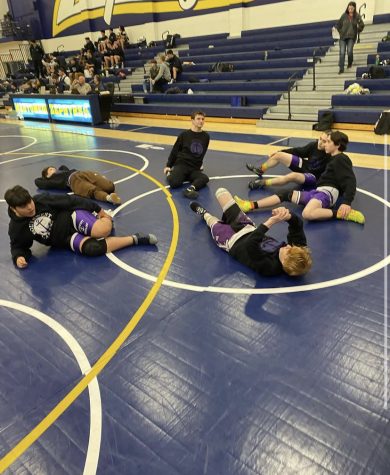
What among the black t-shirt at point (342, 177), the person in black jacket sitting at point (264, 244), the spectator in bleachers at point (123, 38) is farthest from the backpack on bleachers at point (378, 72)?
the spectator in bleachers at point (123, 38)

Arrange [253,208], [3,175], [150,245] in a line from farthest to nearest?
[3,175] → [253,208] → [150,245]

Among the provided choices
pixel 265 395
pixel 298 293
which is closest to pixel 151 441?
pixel 265 395

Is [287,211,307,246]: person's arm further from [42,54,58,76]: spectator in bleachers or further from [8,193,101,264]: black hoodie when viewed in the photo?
[42,54,58,76]: spectator in bleachers

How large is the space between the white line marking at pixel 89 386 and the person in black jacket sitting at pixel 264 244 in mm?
1798

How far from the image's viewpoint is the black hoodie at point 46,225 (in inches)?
167

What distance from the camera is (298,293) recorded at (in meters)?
3.53

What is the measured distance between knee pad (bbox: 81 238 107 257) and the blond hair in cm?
211

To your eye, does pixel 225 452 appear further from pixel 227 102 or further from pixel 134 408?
pixel 227 102

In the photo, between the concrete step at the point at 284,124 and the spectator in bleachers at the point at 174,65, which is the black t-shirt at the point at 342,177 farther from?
the spectator in bleachers at the point at 174,65

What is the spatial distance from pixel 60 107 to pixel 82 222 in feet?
36.8

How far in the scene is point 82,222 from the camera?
4477 mm

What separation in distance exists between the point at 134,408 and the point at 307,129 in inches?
363

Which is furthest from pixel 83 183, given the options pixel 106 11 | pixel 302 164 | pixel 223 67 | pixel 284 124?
pixel 106 11

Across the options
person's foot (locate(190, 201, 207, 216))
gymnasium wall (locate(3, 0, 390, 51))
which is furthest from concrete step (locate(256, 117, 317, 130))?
gymnasium wall (locate(3, 0, 390, 51))
